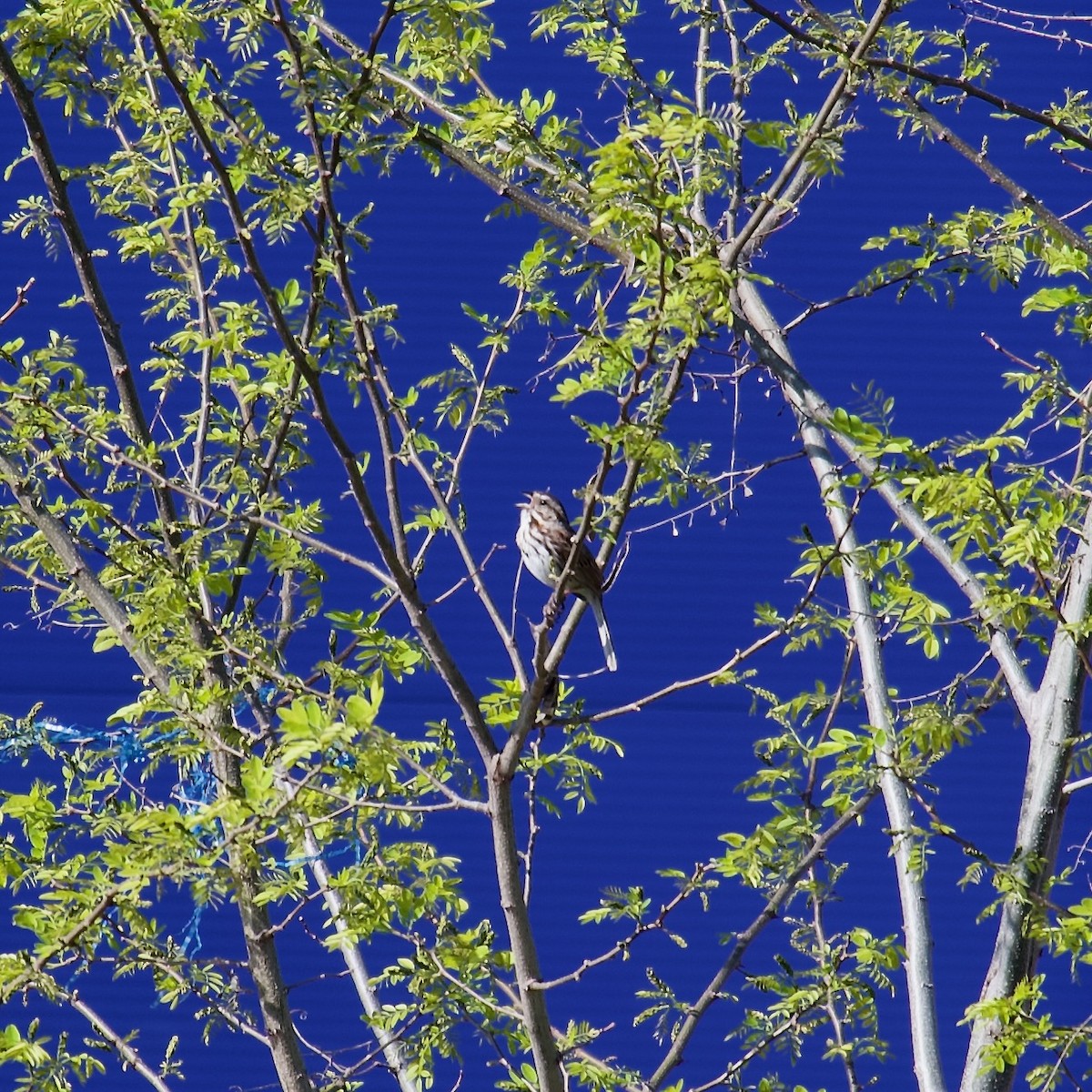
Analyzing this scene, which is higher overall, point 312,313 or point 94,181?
point 94,181

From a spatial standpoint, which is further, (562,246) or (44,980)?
(562,246)

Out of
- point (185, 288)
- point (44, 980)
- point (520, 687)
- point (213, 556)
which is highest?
point (185, 288)

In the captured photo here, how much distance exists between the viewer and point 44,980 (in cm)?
272

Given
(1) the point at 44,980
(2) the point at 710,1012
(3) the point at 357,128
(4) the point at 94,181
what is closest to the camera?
(1) the point at 44,980

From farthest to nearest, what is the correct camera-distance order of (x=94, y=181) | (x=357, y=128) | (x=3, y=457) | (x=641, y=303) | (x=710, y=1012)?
(x=710, y=1012) < (x=94, y=181) < (x=3, y=457) < (x=357, y=128) < (x=641, y=303)

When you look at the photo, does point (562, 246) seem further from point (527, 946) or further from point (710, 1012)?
point (710, 1012)

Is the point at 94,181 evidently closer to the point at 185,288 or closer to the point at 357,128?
the point at 185,288

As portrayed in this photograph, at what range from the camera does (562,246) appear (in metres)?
3.24

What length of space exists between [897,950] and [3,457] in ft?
6.94

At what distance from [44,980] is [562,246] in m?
1.65

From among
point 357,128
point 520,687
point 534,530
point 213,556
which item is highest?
point 534,530

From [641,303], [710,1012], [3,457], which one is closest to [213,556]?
[3,457]

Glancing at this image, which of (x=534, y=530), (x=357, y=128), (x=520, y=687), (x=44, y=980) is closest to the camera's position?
(x=44, y=980)

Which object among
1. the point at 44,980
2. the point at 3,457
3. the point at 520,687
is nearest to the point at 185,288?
the point at 3,457
